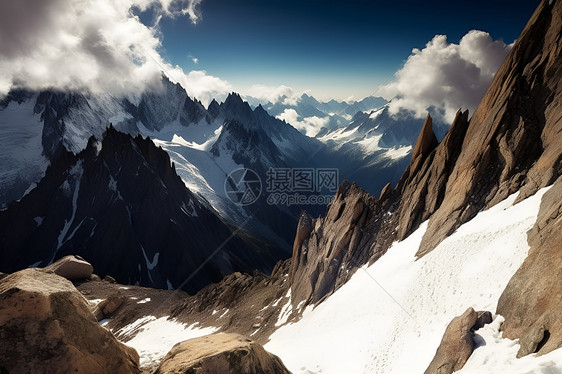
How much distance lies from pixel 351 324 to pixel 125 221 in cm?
13064

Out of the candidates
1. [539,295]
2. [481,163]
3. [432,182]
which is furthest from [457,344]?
[432,182]

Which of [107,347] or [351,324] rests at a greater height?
[107,347]

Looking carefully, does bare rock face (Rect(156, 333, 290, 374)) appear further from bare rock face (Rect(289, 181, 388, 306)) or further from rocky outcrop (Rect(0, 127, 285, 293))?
rocky outcrop (Rect(0, 127, 285, 293))

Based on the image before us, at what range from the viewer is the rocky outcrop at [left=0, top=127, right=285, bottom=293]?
126688 mm

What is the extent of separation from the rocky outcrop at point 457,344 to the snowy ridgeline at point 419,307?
1.25 ft

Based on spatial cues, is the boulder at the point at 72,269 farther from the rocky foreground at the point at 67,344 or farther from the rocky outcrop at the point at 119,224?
the rocky foreground at the point at 67,344

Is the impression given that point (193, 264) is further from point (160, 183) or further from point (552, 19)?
point (552, 19)

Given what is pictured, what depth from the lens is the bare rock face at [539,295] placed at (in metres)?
10.9

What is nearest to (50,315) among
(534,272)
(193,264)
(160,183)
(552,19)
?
(534,272)

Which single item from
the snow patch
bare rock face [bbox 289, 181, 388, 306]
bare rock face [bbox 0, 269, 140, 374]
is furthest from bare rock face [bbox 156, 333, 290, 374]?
the snow patch

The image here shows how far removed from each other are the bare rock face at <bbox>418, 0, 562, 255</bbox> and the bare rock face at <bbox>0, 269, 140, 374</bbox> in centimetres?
2280

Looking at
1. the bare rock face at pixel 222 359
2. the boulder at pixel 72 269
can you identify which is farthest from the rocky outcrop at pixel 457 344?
the boulder at pixel 72 269

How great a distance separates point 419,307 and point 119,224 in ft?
447

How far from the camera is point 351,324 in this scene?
24.1 metres
